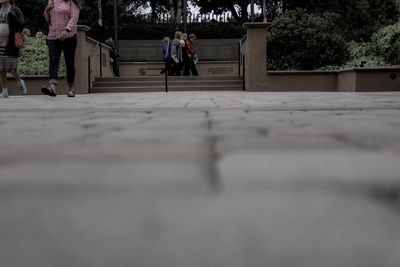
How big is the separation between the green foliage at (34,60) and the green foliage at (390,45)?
8.88m

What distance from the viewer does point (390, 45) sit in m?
14.4

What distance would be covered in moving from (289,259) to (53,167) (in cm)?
96

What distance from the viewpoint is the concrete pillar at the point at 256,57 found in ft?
48.8

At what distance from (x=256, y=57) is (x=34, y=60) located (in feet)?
22.2

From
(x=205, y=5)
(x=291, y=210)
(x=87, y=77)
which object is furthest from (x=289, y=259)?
(x=205, y=5)

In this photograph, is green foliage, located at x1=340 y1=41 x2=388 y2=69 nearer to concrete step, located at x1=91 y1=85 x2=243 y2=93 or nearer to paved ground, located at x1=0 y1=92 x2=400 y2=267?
concrete step, located at x1=91 y1=85 x2=243 y2=93

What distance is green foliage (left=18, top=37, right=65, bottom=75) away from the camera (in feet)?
51.5

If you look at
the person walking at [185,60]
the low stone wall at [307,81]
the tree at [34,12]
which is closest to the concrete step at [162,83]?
the low stone wall at [307,81]

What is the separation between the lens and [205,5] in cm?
4638

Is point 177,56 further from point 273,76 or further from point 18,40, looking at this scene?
point 18,40

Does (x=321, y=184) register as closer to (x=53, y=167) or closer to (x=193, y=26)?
(x=53, y=167)

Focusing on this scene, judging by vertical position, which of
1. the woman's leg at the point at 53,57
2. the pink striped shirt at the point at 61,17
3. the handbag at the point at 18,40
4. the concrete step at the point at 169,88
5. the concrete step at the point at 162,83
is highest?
the pink striped shirt at the point at 61,17

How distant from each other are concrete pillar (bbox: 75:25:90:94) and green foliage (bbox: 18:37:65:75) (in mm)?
679

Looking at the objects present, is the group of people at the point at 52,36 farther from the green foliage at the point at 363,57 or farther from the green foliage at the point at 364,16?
the green foliage at the point at 364,16
